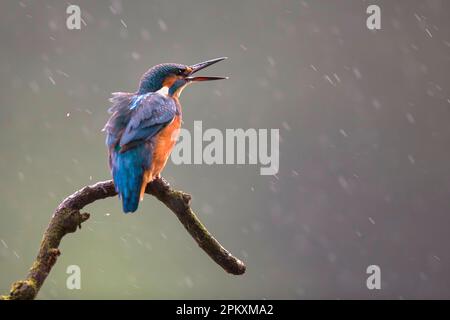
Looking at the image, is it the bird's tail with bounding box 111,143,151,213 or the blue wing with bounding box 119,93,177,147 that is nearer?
the bird's tail with bounding box 111,143,151,213

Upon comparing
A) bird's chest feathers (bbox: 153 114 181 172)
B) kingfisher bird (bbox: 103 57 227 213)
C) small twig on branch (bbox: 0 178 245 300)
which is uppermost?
small twig on branch (bbox: 0 178 245 300)

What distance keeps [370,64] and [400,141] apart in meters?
1.07

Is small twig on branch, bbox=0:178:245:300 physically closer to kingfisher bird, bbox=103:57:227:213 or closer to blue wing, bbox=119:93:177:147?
kingfisher bird, bbox=103:57:227:213

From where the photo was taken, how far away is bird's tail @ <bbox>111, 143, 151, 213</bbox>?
198 cm

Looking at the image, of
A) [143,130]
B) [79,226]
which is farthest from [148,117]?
[79,226]

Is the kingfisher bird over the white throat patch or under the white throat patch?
over

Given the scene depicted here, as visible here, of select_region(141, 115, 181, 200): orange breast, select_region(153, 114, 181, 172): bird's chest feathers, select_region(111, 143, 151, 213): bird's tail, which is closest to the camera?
select_region(111, 143, 151, 213): bird's tail

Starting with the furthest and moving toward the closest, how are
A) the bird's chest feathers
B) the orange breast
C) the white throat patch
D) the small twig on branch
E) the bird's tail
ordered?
the white throat patch
the bird's chest feathers
the orange breast
the bird's tail
the small twig on branch

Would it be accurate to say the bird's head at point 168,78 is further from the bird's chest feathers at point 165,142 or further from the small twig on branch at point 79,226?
the small twig on branch at point 79,226

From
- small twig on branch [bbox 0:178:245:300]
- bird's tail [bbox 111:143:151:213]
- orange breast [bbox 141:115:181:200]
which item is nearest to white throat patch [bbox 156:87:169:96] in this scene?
orange breast [bbox 141:115:181:200]

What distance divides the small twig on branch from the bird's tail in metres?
0.05

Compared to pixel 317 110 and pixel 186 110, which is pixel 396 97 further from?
pixel 186 110

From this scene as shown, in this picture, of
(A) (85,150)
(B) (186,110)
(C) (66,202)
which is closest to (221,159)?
(B) (186,110)

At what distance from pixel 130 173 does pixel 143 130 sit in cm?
23
